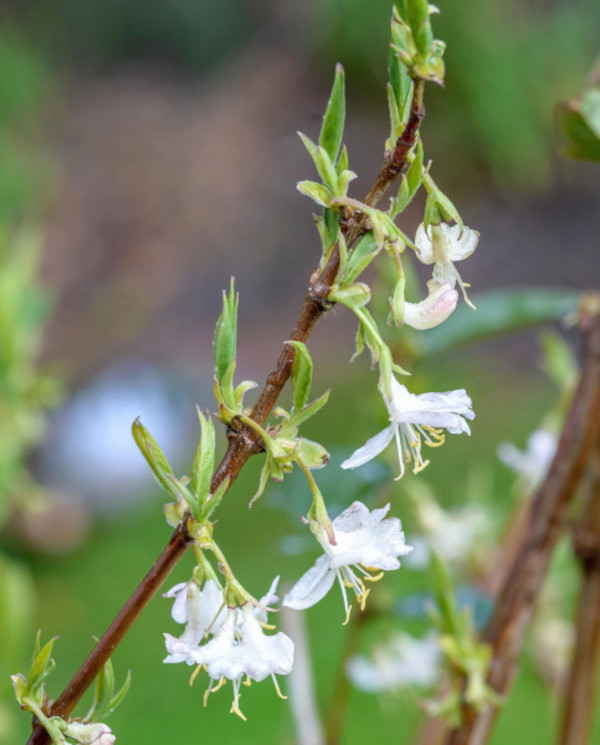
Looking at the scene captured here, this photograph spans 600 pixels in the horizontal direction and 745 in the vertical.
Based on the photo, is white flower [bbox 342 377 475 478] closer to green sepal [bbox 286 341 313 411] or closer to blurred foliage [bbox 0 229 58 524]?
green sepal [bbox 286 341 313 411]

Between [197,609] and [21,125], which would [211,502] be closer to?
[197,609]

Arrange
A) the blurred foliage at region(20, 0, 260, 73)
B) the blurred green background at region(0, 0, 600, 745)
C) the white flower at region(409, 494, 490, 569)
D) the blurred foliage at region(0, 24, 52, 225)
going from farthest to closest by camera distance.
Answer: the blurred foliage at region(20, 0, 260, 73)
the blurred foliage at region(0, 24, 52, 225)
the blurred green background at region(0, 0, 600, 745)
the white flower at region(409, 494, 490, 569)

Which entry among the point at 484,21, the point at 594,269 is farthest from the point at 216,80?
the point at 594,269

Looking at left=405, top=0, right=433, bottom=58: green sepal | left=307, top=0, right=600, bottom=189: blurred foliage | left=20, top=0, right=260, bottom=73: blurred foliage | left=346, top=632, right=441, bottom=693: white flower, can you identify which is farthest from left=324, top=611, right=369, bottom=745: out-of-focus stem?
left=20, top=0, right=260, bottom=73: blurred foliage

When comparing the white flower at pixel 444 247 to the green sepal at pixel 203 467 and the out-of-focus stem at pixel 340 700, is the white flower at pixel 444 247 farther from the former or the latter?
the out-of-focus stem at pixel 340 700

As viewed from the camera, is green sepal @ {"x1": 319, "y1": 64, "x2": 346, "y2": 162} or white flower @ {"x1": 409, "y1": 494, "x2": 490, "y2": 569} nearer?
green sepal @ {"x1": 319, "y1": 64, "x2": 346, "y2": 162}

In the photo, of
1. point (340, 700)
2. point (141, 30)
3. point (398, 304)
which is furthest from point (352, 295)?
point (141, 30)

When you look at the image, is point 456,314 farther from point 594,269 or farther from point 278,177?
point 278,177
